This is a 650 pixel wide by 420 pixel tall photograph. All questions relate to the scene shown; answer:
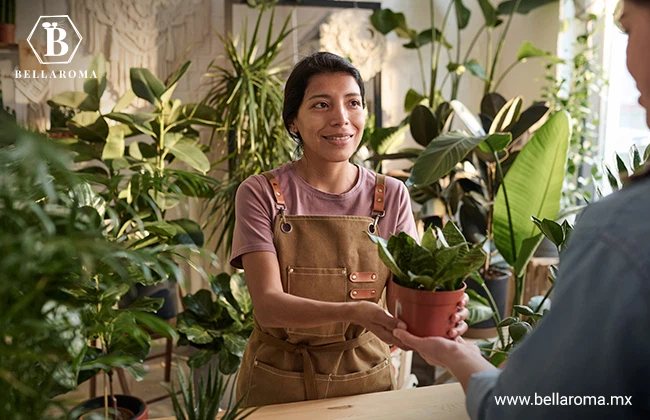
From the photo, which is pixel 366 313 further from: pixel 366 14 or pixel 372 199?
pixel 366 14

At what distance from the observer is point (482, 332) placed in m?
3.50

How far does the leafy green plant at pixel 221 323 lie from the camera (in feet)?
9.23

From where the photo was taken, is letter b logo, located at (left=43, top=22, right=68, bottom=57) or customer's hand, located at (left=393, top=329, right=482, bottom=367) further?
letter b logo, located at (left=43, top=22, right=68, bottom=57)

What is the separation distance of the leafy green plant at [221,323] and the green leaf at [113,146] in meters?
0.78

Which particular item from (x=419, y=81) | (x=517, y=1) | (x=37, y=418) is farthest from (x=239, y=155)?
(x=37, y=418)

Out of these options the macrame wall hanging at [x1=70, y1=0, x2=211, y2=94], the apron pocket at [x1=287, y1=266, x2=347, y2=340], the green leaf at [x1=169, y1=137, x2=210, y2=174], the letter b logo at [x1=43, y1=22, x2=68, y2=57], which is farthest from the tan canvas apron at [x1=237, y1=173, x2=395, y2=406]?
the letter b logo at [x1=43, y1=22, x2=68, y2=57]

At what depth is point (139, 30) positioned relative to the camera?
399 cm

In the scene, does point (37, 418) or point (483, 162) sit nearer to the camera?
point (37, 418)

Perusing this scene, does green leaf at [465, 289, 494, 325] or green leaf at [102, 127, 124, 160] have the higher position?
green leaf at [102, 127, 124, 160]

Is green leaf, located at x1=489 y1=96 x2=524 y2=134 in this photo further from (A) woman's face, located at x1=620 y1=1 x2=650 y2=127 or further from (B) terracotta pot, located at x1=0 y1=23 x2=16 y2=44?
(B) terracotta pot, located at x1=0 y1=23 x2=16 y2=44

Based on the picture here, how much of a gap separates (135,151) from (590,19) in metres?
2.71

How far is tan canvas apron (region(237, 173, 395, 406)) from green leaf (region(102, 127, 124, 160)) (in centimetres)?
164

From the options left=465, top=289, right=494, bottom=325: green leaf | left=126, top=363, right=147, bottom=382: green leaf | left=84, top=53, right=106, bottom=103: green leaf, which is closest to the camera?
left=126, top=363, right=147, bottom=382: green leaf

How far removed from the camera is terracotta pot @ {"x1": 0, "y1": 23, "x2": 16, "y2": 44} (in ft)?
12.0
